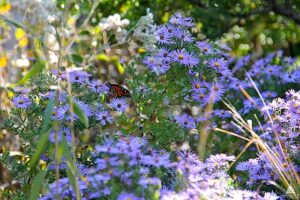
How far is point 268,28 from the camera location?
589 cm

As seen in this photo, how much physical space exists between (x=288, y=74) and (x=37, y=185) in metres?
2.46

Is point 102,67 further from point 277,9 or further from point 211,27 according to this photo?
Answer: point 277,9

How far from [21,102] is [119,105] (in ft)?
1.31

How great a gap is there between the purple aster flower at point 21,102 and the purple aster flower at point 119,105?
35cm

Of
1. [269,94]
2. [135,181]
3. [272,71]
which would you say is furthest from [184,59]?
[272,71]

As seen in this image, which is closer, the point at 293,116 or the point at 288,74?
the point at 293,116

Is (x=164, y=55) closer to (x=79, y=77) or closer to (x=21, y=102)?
(x=79, y=77)

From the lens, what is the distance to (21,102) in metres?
2.47

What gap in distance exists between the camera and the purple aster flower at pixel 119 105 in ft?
8.54

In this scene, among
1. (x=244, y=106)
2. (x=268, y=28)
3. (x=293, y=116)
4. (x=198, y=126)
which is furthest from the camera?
(x=268, y=28)

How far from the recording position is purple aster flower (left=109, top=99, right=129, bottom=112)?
103 inches

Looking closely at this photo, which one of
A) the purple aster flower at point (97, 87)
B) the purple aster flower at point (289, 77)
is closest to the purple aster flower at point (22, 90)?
the purple aster flower at point (97, 87)

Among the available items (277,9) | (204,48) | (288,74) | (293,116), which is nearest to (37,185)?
(204,48)

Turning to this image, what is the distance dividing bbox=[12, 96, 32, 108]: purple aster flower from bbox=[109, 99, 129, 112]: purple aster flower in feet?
1.14
